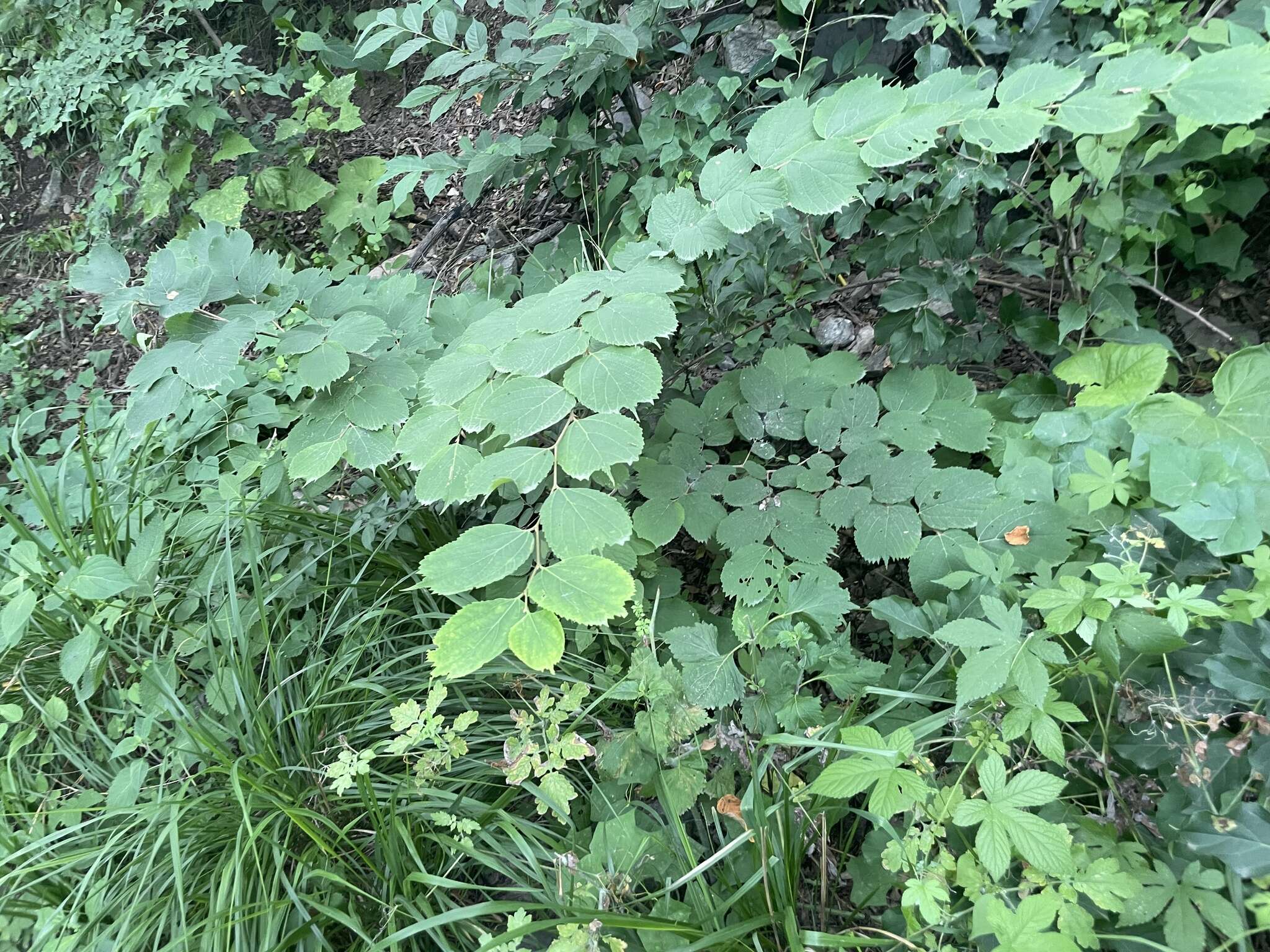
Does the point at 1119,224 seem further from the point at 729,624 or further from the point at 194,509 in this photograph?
the point at 194,509

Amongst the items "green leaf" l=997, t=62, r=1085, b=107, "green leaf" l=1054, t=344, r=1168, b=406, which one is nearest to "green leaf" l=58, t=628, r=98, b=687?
"green leaf" l=997, t=62, r=1085, b=107

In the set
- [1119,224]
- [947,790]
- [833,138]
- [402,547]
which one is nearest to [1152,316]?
[1119,224]

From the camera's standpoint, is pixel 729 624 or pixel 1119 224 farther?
pixel 729 624

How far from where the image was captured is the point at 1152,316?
1.75 metres

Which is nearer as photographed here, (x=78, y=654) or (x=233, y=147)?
(x=78, y=654)

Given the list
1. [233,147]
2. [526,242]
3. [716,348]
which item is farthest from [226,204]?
[716,348]

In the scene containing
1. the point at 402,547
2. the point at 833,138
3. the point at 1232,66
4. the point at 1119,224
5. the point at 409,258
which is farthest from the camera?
the point at 409,258

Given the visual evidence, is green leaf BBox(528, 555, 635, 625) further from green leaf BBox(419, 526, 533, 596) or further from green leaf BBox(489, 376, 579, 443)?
green leaf BBox(489, 376, 579, 443)

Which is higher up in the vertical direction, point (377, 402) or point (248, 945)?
point (377, 402)

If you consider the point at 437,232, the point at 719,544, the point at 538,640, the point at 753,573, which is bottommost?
the point at 719,544

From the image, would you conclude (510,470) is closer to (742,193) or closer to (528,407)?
(528,407)

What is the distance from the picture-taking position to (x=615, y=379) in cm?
97

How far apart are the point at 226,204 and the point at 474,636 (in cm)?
313

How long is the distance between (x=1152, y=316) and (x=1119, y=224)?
0.40 metres
